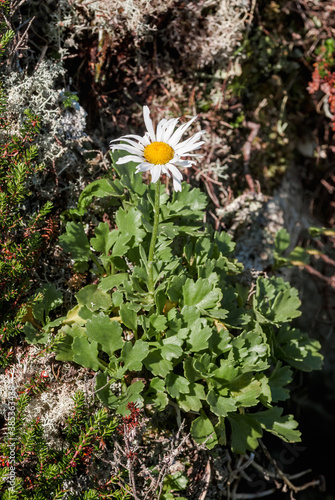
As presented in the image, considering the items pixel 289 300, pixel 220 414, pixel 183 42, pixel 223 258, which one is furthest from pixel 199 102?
pixel 220 414

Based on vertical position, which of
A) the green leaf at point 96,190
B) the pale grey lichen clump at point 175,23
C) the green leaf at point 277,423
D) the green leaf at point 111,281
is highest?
the pale grey lichen clump at point 175,23

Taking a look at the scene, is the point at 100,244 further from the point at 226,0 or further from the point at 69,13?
the point at 226,0

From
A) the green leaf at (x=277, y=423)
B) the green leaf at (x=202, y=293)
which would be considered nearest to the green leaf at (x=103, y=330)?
the green leaf at (x=202, y=293)

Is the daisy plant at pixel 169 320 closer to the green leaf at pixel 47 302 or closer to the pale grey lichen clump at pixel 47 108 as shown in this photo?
the green leaf at pixel 47 302

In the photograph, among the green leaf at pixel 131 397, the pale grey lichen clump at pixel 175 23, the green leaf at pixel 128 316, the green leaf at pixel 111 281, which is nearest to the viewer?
the green leaf at pixel 131 397

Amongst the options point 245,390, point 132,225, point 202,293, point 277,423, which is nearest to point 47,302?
point 132,225

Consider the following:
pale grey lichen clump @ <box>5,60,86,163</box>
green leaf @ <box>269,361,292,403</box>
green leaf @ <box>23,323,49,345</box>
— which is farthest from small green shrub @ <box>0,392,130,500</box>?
pale grey lichen clump @ <box>5,60,86,163</box>

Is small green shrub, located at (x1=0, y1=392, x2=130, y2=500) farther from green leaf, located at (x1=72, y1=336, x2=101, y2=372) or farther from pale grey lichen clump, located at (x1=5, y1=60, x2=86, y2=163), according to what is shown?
pale grey lichen clump, located at (x1=5, y1=60, x2=86, y2=163)

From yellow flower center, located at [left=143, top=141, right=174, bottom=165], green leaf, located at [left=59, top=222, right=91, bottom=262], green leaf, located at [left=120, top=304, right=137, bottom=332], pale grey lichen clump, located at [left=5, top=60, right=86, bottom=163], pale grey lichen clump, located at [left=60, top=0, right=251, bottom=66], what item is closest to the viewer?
yellow flower center, located at [left=143, top=141, right=174, bottom=165]
